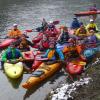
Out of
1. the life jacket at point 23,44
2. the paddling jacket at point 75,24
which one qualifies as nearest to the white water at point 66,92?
the life jacket at point 23,44

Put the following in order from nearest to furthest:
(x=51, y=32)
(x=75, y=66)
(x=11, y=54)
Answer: (x=75, y=66) → (x=11, y=54) → (x=51, y=32)

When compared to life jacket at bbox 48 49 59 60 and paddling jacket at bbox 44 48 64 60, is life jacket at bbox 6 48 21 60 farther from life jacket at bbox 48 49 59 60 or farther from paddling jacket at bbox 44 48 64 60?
life jacket at bbox 48 49 59 60

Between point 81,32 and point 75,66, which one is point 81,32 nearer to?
point 81,32

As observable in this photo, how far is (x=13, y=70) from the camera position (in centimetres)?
1323

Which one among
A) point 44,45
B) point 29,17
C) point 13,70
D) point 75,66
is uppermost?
point 44,45

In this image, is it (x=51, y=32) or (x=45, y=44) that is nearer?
(x=45, y=44)

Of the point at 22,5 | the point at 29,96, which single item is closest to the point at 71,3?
the point at 22,5

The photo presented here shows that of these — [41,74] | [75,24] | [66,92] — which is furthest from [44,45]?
[66,92]

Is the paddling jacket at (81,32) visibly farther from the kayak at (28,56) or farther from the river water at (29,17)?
the river water at (29,17)

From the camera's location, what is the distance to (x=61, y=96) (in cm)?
1020

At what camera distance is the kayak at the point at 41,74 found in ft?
39.7

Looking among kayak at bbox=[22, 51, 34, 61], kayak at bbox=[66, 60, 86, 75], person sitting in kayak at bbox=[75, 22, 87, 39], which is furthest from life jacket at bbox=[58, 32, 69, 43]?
kayak at bbox=[66, 60, 86, 75]

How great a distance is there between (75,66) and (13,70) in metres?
2.68

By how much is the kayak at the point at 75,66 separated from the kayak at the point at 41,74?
1.77 feet
